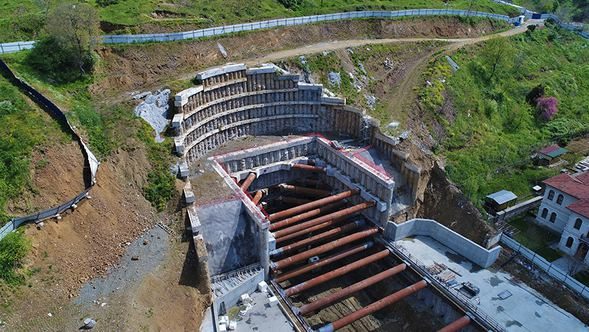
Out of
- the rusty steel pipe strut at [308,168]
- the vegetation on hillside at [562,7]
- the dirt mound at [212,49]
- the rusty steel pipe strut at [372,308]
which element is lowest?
the rusty steel pipe strut at [372,308]

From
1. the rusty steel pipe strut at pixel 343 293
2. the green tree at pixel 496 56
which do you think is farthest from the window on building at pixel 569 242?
the green tree at pixel 496 56

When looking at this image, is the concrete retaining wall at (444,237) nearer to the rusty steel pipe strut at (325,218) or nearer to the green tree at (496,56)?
the rusty steel pipe strut at (325,218)

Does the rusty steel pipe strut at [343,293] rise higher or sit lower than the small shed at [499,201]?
lower

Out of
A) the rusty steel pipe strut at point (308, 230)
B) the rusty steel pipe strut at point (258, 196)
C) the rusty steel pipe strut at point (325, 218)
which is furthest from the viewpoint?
the rusty steel pipe strut at point (258, 196)

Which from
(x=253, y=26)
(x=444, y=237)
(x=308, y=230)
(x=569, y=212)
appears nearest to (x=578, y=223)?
(x=569, y=212)

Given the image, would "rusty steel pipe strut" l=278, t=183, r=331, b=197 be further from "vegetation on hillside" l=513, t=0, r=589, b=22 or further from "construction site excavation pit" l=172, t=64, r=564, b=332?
"vegetation on hillside" l=513, t=0, r=589, b=22

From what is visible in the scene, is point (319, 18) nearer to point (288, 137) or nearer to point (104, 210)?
point (288, 137)

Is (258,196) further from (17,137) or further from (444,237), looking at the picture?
(17,137)
